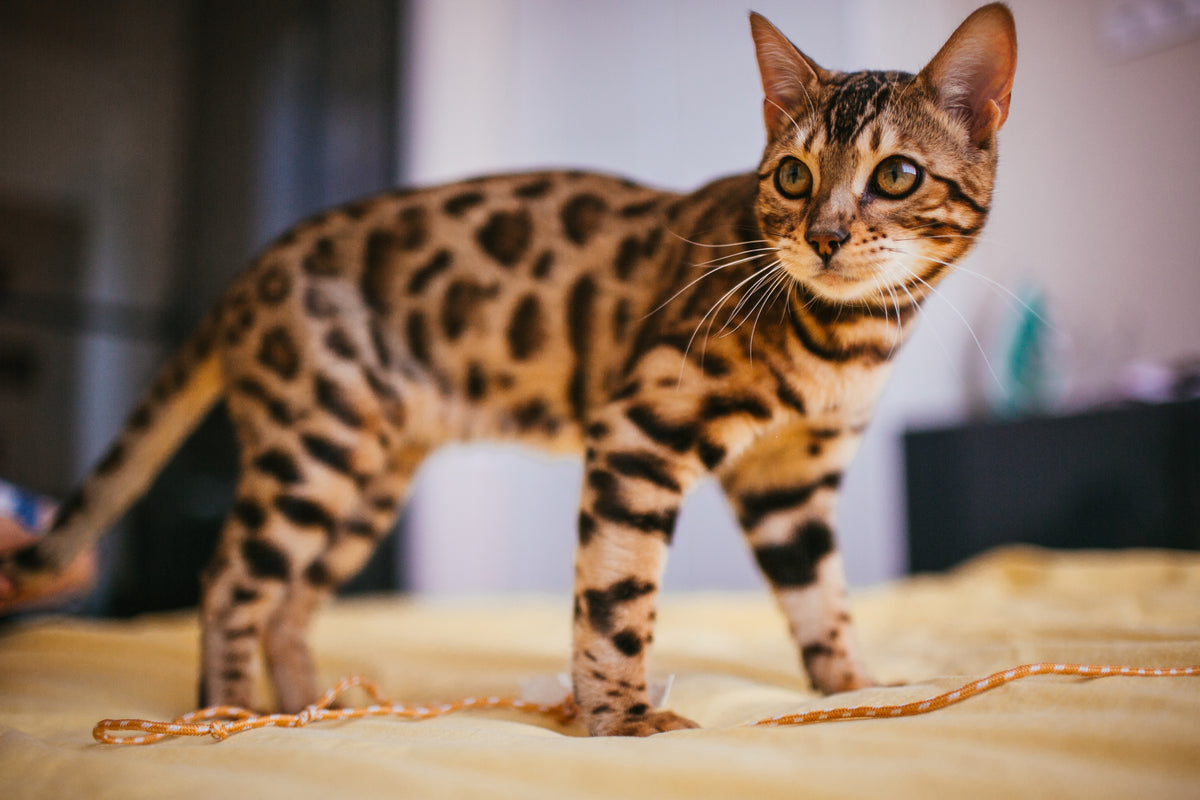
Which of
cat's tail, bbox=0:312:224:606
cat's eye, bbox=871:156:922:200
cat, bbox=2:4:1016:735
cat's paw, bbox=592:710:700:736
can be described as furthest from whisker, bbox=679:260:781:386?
cat's tail, bbox=0:312:224:606

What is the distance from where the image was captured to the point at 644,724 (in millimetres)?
937

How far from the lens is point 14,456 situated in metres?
2.60

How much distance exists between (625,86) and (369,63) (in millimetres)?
1184

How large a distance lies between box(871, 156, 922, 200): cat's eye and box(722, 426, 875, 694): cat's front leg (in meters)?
0.36

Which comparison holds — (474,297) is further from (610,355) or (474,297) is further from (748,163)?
(748,163)

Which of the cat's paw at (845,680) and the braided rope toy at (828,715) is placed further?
the cat's paw at (845,680)

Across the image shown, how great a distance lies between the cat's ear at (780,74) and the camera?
3.79 ft

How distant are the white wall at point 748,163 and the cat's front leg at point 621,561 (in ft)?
5.06

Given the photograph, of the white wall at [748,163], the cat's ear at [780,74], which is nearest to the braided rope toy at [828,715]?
the cat's ear at [780,74]

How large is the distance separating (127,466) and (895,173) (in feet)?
4.28

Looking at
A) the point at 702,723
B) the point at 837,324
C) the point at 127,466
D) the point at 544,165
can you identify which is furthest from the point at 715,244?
the point at 544,165

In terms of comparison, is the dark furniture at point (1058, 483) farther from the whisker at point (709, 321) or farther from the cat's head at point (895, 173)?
the whisker at point (709, 321)

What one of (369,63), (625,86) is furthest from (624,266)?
(369,63)

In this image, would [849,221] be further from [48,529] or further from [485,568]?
[485,568]
